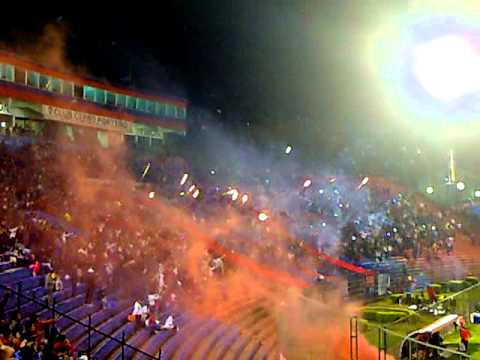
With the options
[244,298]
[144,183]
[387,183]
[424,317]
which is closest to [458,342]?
[424,317]

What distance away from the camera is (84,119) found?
37.9 meters

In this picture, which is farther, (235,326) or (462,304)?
(462,304)

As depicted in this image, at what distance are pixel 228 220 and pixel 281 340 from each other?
38.4ft

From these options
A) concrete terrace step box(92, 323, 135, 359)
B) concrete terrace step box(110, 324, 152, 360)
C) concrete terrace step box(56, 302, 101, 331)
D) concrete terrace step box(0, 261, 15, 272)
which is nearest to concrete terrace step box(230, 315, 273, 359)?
concrete terrace step box(110, 324, 152, 360)

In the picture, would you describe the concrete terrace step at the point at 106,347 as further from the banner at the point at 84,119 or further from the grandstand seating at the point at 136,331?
the banner at the point at 84,119

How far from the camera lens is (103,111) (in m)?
40.3

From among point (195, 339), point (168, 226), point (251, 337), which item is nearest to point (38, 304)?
point (195, 339)

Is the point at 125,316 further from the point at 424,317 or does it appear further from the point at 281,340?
the point at 424,317

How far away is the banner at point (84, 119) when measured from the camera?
116 feet

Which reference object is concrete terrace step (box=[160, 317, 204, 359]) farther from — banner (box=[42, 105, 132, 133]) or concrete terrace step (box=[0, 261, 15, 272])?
banner (box=[42, 105, 132, 133])

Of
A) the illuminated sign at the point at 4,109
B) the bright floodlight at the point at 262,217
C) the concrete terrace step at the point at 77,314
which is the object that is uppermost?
the illuminated sign at the point at 4,109

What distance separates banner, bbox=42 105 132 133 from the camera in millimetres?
35344

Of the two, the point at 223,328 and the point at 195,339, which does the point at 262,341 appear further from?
the point at 195,339

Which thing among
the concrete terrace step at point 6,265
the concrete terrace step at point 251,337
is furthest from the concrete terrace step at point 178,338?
the concrete terrace step at point 6,265
